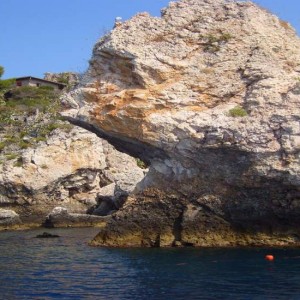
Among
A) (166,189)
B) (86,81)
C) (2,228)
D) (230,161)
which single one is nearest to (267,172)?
(230,161)

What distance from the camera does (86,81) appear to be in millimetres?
24859

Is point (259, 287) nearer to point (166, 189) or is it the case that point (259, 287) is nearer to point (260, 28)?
point (166, 189)

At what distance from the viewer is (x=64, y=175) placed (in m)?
44.7

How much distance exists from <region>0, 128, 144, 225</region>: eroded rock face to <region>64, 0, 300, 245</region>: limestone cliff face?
18.4m

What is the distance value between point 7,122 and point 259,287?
46076mm

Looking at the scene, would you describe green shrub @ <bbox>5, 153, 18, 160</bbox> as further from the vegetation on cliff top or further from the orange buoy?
the orange buoy

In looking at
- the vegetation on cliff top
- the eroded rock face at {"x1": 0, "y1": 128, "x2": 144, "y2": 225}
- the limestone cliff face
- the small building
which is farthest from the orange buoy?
the small building

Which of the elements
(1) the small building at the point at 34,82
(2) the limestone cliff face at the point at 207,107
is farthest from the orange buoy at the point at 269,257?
(1) the small building at the point at 34,82

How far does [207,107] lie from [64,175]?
954 inches

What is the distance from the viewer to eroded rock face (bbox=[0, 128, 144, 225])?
141 feet

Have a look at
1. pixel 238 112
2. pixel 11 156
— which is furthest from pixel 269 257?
pixel 11 156

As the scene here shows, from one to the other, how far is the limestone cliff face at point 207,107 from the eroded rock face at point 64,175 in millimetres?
18418

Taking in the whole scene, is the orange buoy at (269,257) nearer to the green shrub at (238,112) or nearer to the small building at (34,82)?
the green shrub at (238,112)

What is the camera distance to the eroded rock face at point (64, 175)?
141 ft
